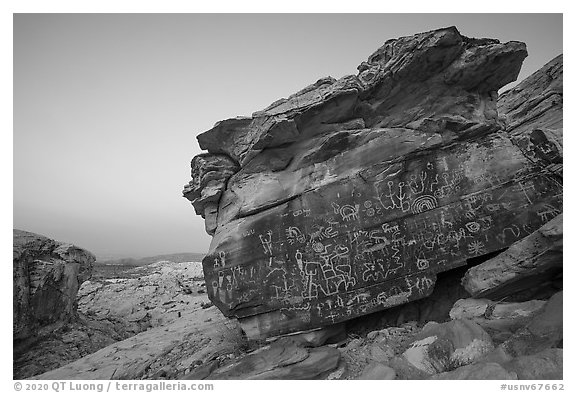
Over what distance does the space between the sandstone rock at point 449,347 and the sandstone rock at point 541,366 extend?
71 centimetres

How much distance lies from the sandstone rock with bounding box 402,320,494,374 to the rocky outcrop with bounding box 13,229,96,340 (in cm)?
1550

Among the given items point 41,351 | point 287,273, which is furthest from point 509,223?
point 41,351

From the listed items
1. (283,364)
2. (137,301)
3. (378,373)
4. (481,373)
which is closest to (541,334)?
(481,373)

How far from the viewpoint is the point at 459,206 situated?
901 centimetres

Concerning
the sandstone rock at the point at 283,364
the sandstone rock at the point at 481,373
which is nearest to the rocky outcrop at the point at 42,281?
the sandstone rock at the point at 283,364

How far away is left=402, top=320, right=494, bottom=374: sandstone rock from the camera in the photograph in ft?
21.5

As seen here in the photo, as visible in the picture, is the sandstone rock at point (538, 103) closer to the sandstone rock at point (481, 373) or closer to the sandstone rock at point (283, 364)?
the sandstone rock at point (481, 373)

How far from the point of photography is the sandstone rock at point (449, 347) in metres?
6.55

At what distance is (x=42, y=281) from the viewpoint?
14.2m

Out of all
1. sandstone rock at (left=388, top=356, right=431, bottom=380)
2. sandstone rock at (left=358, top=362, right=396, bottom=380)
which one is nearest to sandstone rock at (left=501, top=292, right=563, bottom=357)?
sandstone rock at (left=388, top=356, right=431, bottom=380)

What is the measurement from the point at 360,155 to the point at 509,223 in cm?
461

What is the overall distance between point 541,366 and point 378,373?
3.08 metres

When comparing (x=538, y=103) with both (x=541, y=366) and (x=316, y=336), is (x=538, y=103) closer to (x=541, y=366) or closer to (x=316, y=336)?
(x=541, y=366)
